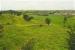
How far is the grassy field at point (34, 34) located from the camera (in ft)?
4.00

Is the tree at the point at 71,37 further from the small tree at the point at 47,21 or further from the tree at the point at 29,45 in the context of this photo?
the tree at the point at 29,45

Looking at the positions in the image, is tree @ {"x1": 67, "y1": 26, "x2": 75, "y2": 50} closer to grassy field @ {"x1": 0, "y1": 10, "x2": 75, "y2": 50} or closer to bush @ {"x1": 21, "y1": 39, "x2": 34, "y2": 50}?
grassy field @ {"x1": 0, "y1": 10, "x2": 75, "y2": 50}

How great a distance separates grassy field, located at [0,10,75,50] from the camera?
4.00 feet

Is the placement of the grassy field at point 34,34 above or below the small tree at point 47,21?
below

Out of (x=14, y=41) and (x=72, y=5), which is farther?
(x=72, y=5)

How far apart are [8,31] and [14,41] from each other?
10 cm

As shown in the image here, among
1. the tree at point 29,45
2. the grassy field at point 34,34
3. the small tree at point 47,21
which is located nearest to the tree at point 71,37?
the grassy field at point 34,34

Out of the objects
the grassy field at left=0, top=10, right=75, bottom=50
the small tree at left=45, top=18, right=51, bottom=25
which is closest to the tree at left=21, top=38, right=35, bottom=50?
the grassy field at left=0, top=10, right=75, bottom=50

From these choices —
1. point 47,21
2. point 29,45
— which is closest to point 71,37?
point 47,21

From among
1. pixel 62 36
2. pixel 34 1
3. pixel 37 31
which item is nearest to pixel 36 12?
pixel 34 1

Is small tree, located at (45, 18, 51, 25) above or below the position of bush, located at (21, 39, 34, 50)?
above

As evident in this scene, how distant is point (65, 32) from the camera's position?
4.11ft

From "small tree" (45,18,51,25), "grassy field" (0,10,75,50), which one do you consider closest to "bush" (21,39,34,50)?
"grassy field" (0,10,75,50)

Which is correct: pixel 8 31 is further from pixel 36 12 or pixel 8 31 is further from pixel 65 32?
pixel 65 32
